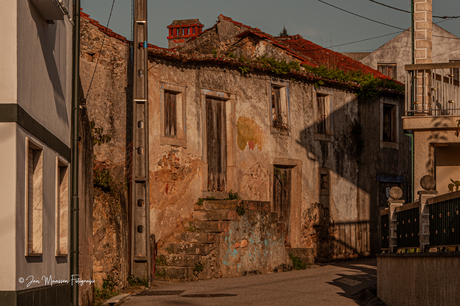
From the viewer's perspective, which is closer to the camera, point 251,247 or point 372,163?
point 251,247

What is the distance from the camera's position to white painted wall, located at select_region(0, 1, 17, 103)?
6754mm

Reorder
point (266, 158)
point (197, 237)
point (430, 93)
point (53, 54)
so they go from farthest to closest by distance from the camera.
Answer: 1. point (266, 158)
2. point (197, 237)
3. point (430, 93)
4. point (53, 54)

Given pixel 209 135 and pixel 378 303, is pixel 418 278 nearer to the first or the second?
pixel 378 303

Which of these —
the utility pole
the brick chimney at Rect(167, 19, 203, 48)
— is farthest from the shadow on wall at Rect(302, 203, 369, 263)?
the brick chimney at Rect(167, 19, 203, 48)

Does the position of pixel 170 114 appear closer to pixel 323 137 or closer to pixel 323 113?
pixel 323 137

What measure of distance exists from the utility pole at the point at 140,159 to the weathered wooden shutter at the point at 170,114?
8.38 feet

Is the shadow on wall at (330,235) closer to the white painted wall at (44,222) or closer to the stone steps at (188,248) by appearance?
the stone steps at (188,248)

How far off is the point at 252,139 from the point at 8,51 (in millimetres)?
13499

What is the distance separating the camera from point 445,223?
29.5 feet

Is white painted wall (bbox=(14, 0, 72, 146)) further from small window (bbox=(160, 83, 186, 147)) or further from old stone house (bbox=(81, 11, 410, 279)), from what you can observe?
small window (bbox=(160, 83, 186, 147))

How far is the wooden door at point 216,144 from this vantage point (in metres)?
18.9

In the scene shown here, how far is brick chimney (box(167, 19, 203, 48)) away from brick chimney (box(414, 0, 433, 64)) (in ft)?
42.2

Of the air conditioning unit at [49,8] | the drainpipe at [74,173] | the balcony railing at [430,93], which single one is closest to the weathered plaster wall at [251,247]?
the balcony railing at [430,93]

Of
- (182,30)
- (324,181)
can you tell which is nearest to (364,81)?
(324,181)
